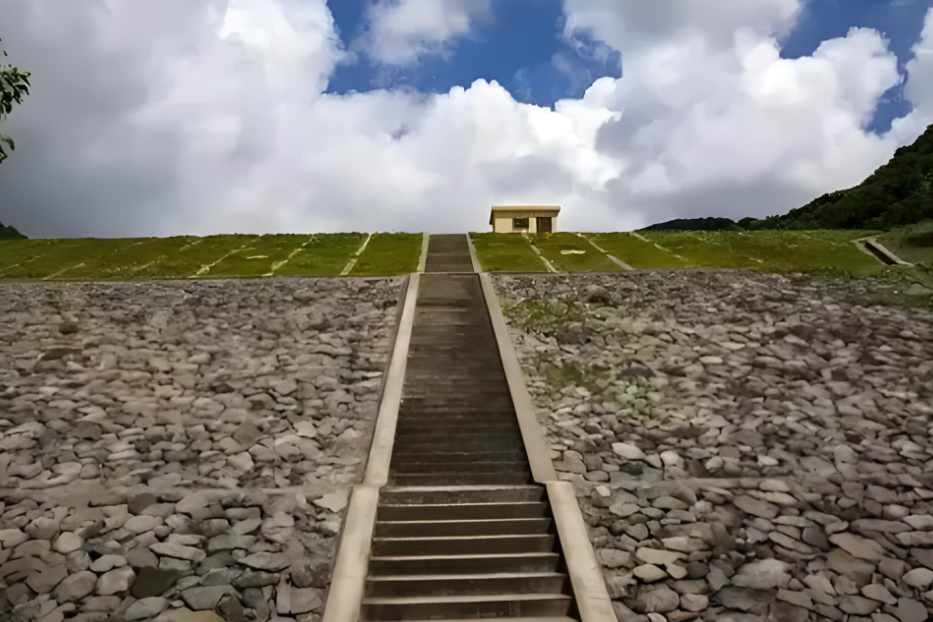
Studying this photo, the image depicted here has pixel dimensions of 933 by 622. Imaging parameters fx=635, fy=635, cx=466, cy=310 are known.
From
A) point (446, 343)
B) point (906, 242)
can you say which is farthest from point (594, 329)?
point (906, 242)

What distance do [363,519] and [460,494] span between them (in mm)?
1436

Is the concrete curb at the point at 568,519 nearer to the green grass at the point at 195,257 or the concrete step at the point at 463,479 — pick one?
the concrete step at the point at 463,479

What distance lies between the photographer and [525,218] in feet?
142

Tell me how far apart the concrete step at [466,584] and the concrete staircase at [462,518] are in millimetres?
12

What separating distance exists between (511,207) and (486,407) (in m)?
33.0

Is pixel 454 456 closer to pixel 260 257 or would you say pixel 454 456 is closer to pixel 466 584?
pixel 466 584

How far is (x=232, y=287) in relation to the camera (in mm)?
19578

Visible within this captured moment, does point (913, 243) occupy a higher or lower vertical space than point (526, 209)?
lower

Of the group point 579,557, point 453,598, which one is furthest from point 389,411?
point 579,557

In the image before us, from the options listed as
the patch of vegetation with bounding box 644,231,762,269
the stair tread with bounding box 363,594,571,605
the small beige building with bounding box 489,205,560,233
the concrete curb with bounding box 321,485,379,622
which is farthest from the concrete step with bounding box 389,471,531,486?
the small beige building with bounding box 489,205,560,233

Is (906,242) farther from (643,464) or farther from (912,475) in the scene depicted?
(643,464)

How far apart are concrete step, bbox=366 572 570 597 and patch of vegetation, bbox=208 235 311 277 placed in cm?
1712

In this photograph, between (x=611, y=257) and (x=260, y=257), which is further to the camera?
(x=260, y=257)

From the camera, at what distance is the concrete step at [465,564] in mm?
7680
